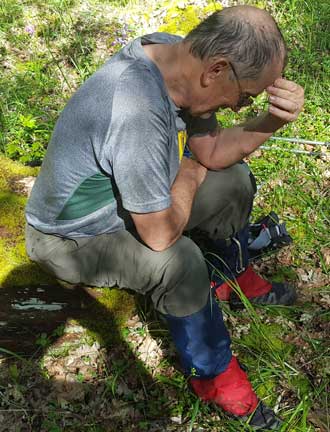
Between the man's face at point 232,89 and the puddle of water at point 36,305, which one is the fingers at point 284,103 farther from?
the puddle of water at point 36,305

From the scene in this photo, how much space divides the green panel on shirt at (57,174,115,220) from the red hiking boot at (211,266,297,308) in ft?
3.70

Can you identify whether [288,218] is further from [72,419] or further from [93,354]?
[72,419]

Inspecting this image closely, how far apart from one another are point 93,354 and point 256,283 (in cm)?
112

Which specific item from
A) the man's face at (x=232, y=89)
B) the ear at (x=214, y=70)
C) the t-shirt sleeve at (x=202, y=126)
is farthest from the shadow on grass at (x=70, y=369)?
the ear at (x=214, y=70)

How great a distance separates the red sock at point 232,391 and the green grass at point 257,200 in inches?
3.2

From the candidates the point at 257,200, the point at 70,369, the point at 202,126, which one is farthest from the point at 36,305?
the point at 257,200

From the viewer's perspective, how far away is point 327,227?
11.6 feet

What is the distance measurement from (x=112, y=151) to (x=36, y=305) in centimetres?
121

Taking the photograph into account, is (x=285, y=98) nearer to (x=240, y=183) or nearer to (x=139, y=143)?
(x=240, y=183)

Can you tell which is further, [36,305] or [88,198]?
[36,305]

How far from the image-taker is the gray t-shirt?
199 centimetres

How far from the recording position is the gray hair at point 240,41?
198 cm

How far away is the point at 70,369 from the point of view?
2.74 metres

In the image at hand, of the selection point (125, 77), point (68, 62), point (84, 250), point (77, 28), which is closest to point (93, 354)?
point (84, 250)
